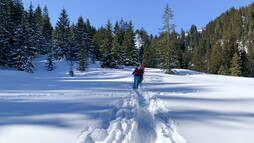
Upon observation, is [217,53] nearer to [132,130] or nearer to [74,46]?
[74,46]

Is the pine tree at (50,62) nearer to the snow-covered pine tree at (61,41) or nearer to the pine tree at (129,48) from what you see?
the snow-covered pine tree at (61,41)

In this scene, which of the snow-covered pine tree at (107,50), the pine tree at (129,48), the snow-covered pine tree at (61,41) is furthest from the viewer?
the pine tree at (129,48)

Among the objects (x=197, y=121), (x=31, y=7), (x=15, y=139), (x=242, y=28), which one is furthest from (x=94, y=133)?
(x=242, y=28)

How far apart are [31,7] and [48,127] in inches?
1788

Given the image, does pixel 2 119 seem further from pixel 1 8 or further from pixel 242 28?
pixel 242 28

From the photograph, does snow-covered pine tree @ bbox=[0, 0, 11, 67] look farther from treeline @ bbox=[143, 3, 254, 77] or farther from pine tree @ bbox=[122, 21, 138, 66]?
treeline @ bbox=[143, 3, 254, 77]

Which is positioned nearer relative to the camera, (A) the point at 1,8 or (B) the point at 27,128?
(B) the point at 27,128

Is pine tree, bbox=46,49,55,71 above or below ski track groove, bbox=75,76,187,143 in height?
above

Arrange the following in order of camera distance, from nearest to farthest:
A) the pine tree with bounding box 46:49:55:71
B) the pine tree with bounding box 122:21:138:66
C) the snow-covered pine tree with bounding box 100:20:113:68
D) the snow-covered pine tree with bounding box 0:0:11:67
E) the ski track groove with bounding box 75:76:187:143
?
the ski track groove with bounding box 75:76:187:143
the snow-covered pine tree with bounding box 0:0:11:67
the pine tree with bounding box 46:49:55:71
the snow-covered pine tree with bounding box 100:20:113:68
the pine tree with bounding box 122:21:138:66

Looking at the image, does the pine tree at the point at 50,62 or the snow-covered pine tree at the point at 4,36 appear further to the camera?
the pine tree at the point at 50,62

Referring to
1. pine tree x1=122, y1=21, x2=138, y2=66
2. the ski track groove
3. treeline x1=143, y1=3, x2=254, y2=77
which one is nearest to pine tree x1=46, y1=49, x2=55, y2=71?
pine tree x1=122, y1=21, x2=138, y2=66

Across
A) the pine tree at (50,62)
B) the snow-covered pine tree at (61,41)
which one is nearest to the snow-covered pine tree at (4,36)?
the pine tree at (50,62)

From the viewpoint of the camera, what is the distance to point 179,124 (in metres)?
2.94

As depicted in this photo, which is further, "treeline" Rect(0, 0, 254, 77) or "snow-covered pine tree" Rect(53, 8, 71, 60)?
"snow-covered pine tree" Rect(53, 8, 71, 60)
